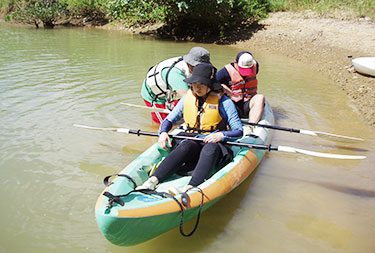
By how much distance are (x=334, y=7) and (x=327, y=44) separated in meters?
2.93

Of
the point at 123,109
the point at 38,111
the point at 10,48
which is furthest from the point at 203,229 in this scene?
the point at 10,48

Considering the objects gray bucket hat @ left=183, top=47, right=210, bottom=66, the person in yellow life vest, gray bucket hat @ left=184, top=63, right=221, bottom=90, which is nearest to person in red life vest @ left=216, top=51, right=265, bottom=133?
gray bucket hat @ left=183, top=47, right=210, bottom=66

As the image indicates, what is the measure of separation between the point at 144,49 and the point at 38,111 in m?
6.61

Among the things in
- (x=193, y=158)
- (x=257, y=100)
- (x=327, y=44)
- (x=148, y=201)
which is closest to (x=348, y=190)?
(x=257, y=100)

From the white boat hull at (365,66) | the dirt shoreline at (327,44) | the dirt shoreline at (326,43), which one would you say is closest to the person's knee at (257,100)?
the dirt shoreline at (326,43)

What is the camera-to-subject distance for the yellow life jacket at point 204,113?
10.7ft

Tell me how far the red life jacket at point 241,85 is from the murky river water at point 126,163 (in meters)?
0.87

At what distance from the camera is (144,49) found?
1170 cm

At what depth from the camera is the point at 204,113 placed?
3.27 metres

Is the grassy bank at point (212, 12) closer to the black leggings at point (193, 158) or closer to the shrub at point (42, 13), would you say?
the shrub at point (42, 13)

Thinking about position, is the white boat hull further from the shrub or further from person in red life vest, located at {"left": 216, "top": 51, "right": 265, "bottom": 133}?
the shrub

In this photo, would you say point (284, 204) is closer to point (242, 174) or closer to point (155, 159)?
point (242, 174)

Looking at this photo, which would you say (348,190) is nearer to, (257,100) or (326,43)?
(257,100)

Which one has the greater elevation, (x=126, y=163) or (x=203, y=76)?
(x=203, y=76)
